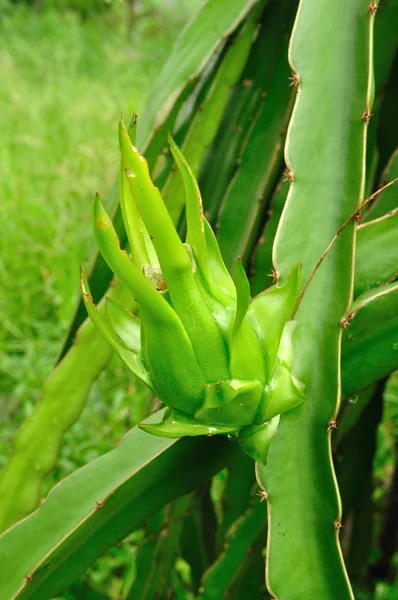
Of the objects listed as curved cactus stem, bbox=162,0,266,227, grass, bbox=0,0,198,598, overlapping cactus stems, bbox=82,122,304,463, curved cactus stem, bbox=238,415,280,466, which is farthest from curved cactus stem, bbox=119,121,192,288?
grass, bbox=0,0,198,598

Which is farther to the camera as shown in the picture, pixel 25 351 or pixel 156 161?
pixel 25 351

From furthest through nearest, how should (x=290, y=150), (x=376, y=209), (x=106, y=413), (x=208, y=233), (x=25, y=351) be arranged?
(x=25, y=351) → (x=106, y=413) → (x=376, y=209) → (x=290, y=150) → (x=208, y=233)

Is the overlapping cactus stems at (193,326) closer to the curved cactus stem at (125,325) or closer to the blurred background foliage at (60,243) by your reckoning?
the curved cactus stem at (125,325)

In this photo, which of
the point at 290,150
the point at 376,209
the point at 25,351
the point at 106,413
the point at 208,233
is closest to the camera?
the point at 208,233

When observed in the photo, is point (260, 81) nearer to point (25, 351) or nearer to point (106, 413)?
point (106, 413)

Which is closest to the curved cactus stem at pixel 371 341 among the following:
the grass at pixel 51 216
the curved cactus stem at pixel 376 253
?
the curved cactus stem at pixel 376 253

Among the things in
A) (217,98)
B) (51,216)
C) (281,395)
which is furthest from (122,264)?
(51,216)

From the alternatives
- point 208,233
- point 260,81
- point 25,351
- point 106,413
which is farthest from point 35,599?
point 25,351

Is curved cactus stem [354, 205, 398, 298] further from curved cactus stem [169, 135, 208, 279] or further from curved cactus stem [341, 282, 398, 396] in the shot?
curved cactus stem [169, 135, 208, 279]
